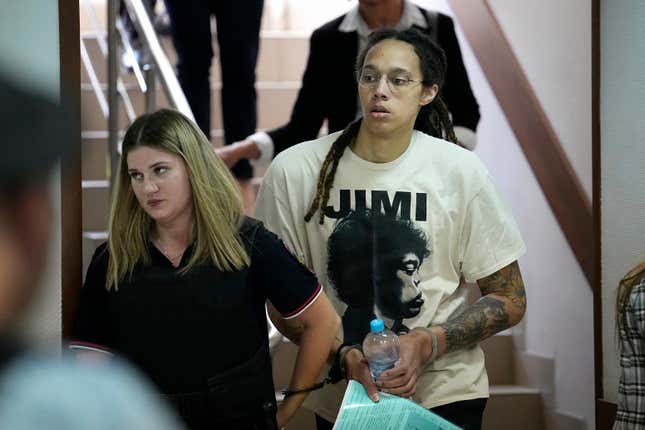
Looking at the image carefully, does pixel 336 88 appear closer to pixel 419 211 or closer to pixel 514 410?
pixel 419 211

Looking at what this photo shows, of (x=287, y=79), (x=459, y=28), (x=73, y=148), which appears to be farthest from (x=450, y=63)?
(x=287, y=79)

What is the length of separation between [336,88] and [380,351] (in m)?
1.19

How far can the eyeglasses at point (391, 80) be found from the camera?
8.14 ft

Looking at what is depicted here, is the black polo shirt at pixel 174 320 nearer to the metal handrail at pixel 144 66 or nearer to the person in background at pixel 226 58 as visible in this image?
the metal handrail at pixel 144 66

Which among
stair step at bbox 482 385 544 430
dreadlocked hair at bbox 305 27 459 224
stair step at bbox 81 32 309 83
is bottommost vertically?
stair step at bbox 482 385 544 430

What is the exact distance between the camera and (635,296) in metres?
2.23

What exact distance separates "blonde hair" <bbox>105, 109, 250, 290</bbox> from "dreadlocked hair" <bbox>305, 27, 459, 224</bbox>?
0.26 meters

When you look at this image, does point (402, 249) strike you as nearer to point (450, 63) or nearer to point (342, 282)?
point (342, 282)

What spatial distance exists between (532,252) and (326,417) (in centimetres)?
209

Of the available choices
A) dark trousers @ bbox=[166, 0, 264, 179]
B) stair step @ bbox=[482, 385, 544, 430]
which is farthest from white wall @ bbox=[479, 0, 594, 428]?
dark trousers @ bbox=[166, 0, 264, 179]

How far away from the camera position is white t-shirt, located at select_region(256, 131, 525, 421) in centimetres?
242

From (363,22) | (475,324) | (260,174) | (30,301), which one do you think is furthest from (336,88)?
(30,301)

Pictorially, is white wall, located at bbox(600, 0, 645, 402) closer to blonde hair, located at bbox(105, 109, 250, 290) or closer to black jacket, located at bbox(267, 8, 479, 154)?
black jacket, located at bbox(267, 8, 479, 154)

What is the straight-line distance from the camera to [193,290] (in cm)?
213
